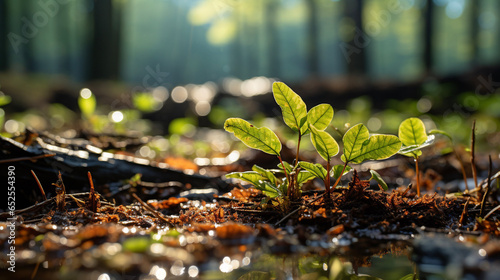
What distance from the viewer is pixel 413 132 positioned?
6.36ft

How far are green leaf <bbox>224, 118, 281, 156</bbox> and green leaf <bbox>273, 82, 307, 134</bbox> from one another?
0.12 metres

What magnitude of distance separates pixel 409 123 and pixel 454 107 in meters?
8.32

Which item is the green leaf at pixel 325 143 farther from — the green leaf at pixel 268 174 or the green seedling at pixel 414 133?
the green seedling at pixel 414 133

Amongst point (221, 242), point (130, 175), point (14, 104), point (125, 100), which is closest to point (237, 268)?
point (221, 242)

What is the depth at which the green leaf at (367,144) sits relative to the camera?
1667mm

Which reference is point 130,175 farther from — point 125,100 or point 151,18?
point 151,18

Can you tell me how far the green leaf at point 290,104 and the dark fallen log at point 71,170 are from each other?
1080mm

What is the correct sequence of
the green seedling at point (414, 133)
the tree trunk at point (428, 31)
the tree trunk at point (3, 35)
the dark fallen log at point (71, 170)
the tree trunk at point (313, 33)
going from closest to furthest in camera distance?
the green seedling at point (414, 133) → the dark fallen log at point (71, 170) → the tree trunk at point (428, 31) → the tree trunk at point (3, 35) → the tree trunk at point (313, 33)

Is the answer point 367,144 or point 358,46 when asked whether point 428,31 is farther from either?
point 367,144

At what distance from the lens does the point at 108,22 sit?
43.8 feet

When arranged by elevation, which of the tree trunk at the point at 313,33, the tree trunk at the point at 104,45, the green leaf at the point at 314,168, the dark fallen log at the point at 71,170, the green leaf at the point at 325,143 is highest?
the tree trunk at the point at 313,33

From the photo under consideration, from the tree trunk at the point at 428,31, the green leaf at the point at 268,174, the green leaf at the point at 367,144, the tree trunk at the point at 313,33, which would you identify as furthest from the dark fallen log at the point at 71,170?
the tree trunk at the point at 313,33

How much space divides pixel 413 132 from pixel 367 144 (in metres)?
0.39

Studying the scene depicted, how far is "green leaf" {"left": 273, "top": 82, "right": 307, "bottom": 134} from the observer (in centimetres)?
173
